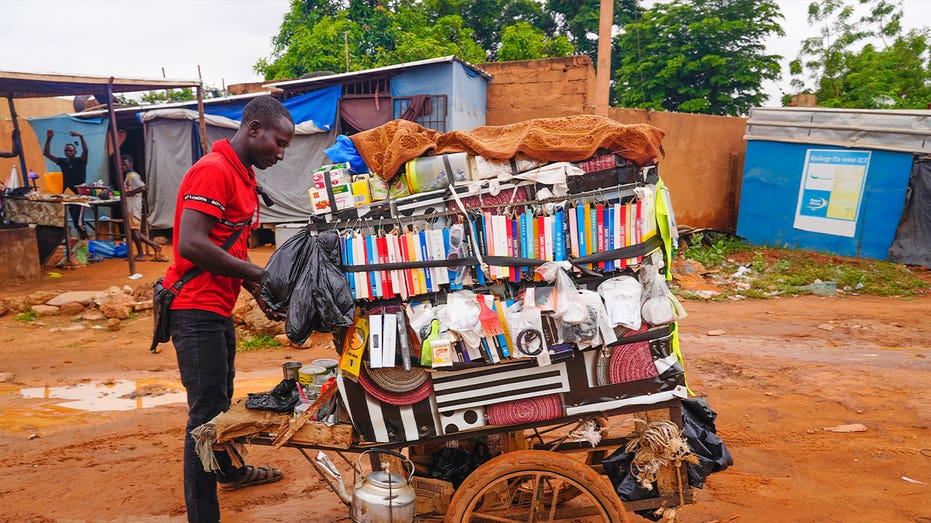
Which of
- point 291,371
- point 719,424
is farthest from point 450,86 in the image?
point 291,371

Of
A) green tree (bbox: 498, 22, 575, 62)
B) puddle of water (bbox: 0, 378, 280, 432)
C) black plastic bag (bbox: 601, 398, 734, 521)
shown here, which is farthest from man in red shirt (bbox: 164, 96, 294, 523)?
green tree (bbox: 498, 22, 575, 62)

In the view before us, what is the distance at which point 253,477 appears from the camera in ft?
11.3

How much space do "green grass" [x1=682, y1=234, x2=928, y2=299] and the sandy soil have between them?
1.34 meters

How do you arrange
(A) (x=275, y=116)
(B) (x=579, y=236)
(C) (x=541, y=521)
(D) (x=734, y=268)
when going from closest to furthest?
(B) (x=579, y=236)
(C) (x=541, y=521)
(A) (x=275, y=116)
(D) (x=734, y=268)

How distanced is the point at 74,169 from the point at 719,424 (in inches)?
496

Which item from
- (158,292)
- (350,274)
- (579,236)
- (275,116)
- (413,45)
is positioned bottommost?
(158,292)

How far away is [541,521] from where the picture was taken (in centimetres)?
252

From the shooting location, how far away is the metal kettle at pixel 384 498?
239cm

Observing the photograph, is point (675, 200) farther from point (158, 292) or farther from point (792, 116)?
point (158, 292)

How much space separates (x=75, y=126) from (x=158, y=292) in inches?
483

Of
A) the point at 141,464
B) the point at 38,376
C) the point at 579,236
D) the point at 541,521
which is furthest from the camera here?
the point at 38,376

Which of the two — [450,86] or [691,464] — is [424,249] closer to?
[691,464]

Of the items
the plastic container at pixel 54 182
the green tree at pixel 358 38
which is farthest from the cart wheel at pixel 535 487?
the green tree at pixel 358 38

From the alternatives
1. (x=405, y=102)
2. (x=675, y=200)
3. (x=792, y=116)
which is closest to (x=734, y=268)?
(x=675, y=200)
